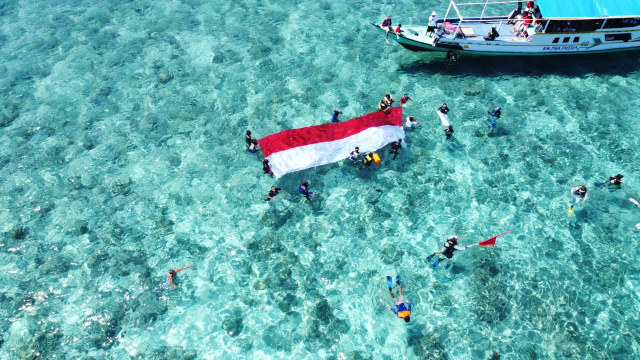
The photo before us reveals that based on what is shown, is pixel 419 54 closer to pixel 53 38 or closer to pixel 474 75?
pixel 474 75

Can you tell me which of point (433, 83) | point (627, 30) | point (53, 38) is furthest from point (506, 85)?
point (53, 38)

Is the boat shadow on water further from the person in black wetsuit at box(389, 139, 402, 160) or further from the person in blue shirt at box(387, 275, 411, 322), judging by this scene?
the person in blue shirt at box(387, 275, 411, 322)

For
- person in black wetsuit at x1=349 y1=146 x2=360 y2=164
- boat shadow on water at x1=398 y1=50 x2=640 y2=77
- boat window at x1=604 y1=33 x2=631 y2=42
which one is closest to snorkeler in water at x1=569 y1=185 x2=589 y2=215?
boat shadow on water at x1=398 y1=50 x2=640 y2=77

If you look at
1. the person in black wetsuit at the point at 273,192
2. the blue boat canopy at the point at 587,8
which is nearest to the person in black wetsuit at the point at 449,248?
the person in black wetsuit at the point at 273,192

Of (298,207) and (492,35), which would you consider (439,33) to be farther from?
(298,207)

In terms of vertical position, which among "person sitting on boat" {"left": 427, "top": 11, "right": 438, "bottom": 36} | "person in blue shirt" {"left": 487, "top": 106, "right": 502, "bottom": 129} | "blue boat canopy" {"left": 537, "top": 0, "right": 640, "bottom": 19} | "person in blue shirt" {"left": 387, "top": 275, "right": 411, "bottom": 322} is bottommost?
"person in blue shirt" {"left": 387, "top": 275, "right": 411, "bottom": 322}

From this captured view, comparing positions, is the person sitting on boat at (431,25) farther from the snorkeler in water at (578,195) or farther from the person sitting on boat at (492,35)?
the snorkeler in water at (578,195)
